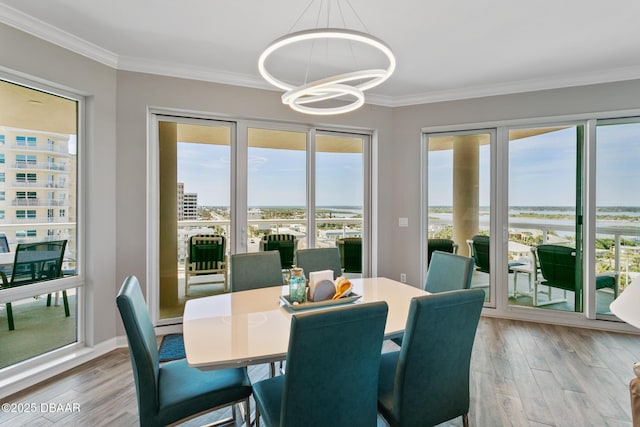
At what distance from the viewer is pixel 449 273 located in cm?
238

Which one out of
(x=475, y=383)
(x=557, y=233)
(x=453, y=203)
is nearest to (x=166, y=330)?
(x=475, y=383)

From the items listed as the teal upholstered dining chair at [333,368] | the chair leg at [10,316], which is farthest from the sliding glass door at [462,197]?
the chair leg at [10,316]

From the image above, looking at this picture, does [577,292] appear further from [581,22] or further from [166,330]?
[166,330]

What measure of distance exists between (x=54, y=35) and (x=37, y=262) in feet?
5.94

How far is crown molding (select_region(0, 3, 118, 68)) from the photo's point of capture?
Answer: 2225 millimetres

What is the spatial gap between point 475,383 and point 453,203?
88.2 inches

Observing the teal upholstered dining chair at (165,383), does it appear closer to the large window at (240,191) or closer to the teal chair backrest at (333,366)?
the teal chair backrest at (333,366)

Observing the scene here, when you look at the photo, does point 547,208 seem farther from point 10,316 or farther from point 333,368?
point 10,316

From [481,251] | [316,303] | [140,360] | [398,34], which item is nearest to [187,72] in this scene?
[398,34]

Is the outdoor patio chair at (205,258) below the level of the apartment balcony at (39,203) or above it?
below

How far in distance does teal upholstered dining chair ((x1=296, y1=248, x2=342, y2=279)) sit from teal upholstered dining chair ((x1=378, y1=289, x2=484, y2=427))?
1.36m

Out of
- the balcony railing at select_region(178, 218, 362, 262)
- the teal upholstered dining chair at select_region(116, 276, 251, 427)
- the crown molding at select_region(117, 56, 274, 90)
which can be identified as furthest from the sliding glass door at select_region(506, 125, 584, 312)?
the teal upholstered dining chair at select_region(116, 276, 251, 427)

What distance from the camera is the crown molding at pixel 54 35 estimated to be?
7.30ft

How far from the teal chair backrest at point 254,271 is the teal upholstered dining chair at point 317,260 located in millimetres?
227
